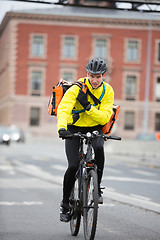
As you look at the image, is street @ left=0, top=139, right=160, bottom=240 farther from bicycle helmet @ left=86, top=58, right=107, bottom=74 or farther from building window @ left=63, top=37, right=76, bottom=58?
building window @ left=63, top=37, right=76, bottom=58

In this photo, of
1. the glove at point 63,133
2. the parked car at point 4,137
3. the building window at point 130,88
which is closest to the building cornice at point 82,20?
the building window at point 130,88

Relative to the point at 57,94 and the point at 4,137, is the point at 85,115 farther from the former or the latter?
the point at 4,137

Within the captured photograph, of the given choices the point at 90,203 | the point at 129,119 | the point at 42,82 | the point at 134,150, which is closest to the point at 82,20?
the point at 42,82

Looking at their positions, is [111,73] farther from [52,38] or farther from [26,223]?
[26,223]

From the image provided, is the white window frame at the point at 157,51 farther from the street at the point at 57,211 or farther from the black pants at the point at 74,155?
the black pants at the point at 74,155

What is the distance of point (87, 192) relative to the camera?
625 centimetres

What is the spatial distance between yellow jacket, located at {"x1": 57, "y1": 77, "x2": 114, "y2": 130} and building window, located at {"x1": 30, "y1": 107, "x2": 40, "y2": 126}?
52.2 meters

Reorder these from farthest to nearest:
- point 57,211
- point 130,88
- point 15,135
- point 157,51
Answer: point 130,88 → point 157,51 → point 15,135 → point 57,211

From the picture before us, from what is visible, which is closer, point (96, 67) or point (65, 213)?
point (96, 67)

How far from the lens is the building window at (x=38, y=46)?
59.8 metres

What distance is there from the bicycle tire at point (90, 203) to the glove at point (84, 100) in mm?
668

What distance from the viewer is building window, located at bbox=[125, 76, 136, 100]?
59656 mm

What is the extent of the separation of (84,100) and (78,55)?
54.2 m

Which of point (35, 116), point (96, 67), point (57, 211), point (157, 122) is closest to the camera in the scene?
point (96, 67)
